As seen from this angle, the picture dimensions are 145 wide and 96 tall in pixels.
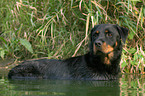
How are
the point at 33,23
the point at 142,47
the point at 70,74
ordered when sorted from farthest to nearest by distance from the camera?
the point at 33,23, the point at 142,47, the point at 70,74

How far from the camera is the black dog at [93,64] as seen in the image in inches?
172

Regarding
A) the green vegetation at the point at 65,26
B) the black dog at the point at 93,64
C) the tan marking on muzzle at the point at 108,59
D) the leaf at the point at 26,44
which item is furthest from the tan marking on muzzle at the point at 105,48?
the leaf at the point at 26,44

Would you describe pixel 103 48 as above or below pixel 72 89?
above

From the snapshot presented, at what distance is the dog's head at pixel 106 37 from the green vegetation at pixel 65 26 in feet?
4.03

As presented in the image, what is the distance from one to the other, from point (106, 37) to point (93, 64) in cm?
60

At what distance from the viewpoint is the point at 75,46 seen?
20.7ft

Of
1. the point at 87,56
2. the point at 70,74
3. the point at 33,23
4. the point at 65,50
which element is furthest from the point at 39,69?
the point at 33,23

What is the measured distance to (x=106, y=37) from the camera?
171 inches

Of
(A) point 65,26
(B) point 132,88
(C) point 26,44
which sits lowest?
(B) point 132,88

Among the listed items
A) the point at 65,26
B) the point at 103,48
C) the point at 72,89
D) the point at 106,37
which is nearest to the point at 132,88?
the point at 72,89

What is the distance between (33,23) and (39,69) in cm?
212

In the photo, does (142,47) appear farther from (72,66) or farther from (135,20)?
(72,66)

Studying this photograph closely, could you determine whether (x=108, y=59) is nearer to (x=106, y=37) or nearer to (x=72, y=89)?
(x=106, y=37)

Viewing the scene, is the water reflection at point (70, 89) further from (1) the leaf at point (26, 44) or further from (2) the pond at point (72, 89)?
(1) the leaf at point (26, 44)
